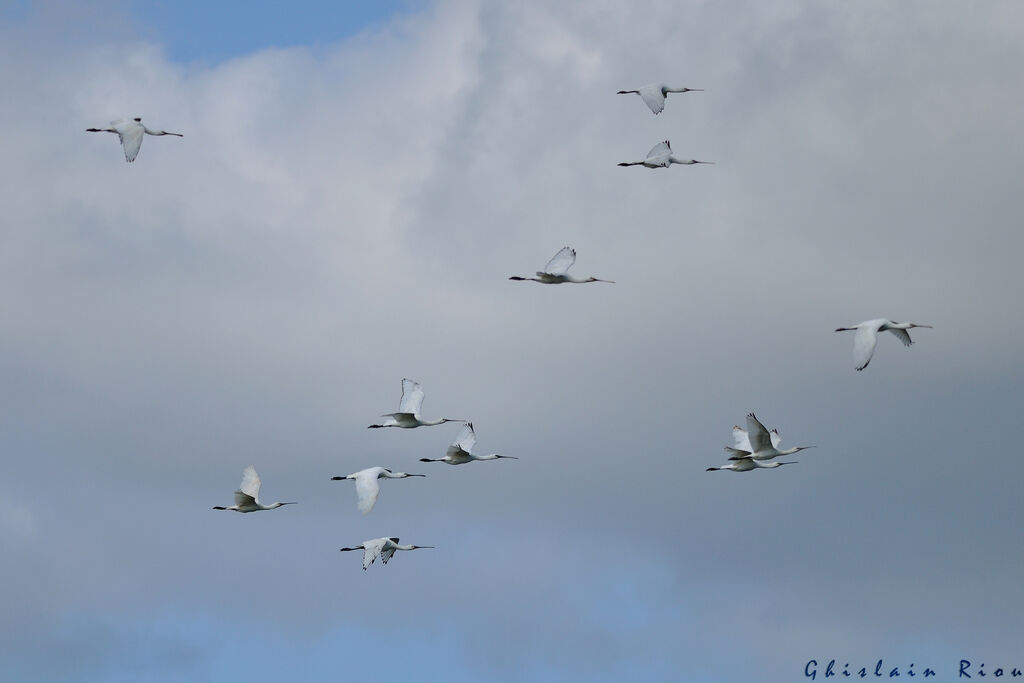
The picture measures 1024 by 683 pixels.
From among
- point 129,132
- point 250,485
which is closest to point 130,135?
point 129,132

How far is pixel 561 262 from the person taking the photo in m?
77.2

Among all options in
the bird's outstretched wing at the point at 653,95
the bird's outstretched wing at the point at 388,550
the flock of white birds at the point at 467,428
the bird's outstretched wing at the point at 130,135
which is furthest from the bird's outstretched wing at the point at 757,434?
the bird's outstretched wing at the point at 130,135

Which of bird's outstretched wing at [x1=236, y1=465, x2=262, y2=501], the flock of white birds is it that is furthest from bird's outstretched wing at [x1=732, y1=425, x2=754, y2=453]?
bird's outstretched wing at [x1=236, y1=465, x2=262, y2=501]

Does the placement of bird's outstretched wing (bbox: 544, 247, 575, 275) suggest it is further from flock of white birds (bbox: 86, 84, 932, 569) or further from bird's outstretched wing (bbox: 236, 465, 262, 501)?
bird's outstretched wing (bbox: 236, 465, 262, 501)

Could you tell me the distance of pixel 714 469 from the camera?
76812 millimetres

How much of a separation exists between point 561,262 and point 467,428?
8418 mm

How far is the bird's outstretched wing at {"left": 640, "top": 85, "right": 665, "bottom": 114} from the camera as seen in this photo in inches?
3000

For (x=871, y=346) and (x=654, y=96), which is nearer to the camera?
(x=871, y=346)

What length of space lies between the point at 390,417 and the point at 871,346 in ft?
65.7

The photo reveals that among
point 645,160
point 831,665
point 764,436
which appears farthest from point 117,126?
point 831,665

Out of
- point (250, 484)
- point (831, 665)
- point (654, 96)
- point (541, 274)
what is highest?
point (654, 96)

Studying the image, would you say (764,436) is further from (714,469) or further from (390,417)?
(390,417)

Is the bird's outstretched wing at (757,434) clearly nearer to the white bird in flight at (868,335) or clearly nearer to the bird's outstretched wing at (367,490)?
the white bird in flight at (868,335)

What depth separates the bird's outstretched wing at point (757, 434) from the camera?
7256 cm
